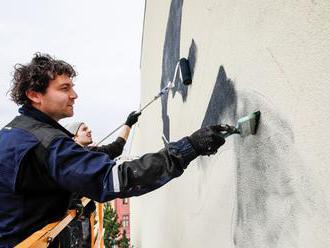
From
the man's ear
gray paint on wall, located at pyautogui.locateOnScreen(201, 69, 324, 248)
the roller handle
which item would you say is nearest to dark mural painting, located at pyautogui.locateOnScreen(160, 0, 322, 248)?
gray paint on wall, located at pyautogui.locateOnScreen(201, 69, 324, 248)

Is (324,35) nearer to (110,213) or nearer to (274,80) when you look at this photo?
(274,80)

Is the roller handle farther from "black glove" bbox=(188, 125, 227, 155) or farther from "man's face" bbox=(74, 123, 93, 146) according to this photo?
"man's face" bbox=(74, 123, 93, 146)

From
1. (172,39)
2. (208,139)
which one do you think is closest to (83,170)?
(208,139)

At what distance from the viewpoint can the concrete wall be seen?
3.17 feet

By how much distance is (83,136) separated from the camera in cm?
396

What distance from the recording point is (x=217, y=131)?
4.98ft

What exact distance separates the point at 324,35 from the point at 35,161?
1.32m

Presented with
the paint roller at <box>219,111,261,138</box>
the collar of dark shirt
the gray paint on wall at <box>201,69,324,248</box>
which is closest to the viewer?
the gray paint on wall at <box>201,69,324,248</box>

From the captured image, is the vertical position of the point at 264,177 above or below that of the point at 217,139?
below

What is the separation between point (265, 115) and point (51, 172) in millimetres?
942

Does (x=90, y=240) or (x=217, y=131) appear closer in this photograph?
(x=217, y=131)

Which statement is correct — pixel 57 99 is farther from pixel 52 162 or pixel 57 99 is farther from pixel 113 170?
pixel 113 170

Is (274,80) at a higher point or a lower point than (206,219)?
higher

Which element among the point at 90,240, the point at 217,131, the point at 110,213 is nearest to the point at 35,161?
the point at 217,131
